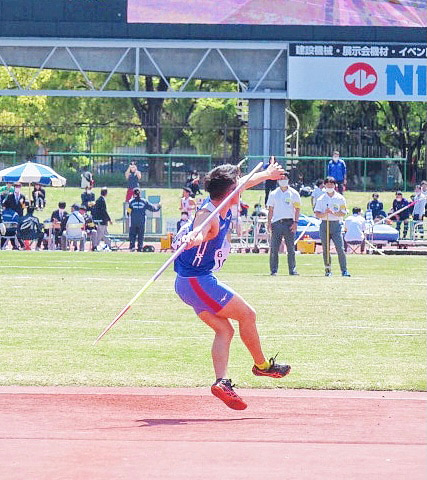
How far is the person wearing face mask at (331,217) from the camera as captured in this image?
891 inches

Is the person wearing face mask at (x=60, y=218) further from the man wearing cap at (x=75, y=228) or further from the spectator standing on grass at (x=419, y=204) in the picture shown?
the spectator standing on grass at (x=419, y=204)

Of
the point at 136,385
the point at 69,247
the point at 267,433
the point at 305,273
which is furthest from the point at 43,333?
the point at 69,247

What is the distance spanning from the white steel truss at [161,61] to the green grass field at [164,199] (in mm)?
3498

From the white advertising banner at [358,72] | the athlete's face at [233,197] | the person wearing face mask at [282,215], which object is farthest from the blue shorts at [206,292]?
the white advertising banner at [358,72]

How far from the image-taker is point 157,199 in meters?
38.0

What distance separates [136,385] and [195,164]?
33.3 metres

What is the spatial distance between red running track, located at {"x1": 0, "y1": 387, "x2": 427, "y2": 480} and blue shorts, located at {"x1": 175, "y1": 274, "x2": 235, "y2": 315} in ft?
2.66

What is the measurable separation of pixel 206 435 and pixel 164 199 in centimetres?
3466

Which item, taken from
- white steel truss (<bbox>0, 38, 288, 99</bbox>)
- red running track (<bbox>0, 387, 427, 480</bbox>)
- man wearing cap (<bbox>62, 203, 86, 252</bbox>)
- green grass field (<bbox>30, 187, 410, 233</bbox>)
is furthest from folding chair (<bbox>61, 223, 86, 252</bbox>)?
red running track (<bbox>0, 387, 427, 480</bbox>)

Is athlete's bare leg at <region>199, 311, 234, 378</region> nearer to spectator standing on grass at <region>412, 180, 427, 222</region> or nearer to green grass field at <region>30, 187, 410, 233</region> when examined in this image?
spectator standing on grass at <region>412, 180, 427, 222</region>

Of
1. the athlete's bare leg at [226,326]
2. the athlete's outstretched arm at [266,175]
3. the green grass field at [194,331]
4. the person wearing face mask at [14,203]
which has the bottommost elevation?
the green grass field at [194,331]

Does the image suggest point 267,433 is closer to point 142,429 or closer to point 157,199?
point 142,429

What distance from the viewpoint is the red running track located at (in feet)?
22.4

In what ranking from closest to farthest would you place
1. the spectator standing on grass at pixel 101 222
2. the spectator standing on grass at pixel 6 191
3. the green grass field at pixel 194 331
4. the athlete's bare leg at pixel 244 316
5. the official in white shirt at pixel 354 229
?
the athlete's bare leg at pixel 244 316, the green grass field at pixel 194 331, the official in white shirt at pixel 354 229, the spectator standing on grass at pixel 101 222, the spectator standing on grass at pixel 6 191
